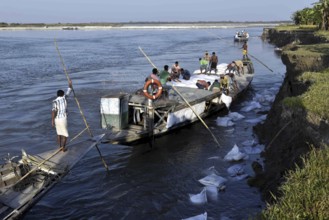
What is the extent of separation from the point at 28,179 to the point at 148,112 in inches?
259

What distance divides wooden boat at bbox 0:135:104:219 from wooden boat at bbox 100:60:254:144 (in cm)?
349

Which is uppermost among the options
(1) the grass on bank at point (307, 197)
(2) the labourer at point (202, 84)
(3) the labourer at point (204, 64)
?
(3) the labourer at point (204, 64)

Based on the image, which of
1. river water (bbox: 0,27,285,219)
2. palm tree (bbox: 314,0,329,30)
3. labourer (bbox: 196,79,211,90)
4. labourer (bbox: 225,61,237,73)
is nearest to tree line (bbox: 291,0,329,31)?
palm tree (bbox: 314,0,329,30)

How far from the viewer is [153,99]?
629 inches

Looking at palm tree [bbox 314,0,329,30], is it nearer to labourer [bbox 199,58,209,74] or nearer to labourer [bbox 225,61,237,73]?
labourer [bbox 225,61,237,73]

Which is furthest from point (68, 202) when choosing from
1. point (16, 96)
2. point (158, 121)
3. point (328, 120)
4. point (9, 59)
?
point (9, 59)

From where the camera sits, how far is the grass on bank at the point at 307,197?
5.90m

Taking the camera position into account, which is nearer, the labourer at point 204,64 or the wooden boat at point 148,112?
the wooden boat at point 148,112

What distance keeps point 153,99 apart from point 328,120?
7.55 meters

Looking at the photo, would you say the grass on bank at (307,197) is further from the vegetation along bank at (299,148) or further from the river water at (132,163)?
the river water at (132,163)

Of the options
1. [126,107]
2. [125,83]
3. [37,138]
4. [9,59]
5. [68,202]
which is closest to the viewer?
[68,202]

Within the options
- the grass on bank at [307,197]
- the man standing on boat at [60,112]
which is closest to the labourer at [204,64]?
the man standing on boat at [60,112]

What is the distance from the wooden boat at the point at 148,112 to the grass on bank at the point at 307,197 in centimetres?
923

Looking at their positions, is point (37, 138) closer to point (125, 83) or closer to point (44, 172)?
point (44, 172)
